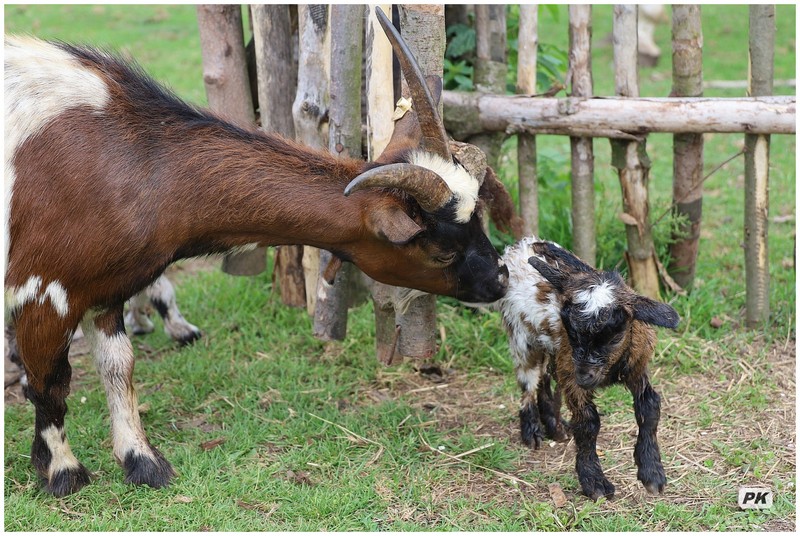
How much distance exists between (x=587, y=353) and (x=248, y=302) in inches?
133

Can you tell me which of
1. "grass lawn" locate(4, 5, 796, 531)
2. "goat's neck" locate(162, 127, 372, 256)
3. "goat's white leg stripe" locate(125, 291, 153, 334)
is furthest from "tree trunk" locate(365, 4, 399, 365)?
"goat's white leg stripe" locate(125, 291, 153, 334)

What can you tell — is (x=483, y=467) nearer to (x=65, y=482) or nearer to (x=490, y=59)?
(x=65, y=482)

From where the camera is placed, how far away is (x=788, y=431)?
213 inches

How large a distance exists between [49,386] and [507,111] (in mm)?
3410

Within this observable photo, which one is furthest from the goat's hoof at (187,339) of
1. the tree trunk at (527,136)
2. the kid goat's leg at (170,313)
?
the tree trunk at (527,136)

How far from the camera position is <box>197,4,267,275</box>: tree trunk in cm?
650

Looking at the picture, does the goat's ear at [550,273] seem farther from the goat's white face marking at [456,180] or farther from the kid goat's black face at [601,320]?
the goat's white face marking at [456,180]

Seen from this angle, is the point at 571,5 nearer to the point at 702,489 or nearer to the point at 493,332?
the point at 493,332

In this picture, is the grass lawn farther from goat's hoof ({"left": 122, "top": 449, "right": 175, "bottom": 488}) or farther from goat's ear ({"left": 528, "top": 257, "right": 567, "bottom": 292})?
goat's ear ({"left": 528, "top": 257, "right": 567, "bottom": 292})

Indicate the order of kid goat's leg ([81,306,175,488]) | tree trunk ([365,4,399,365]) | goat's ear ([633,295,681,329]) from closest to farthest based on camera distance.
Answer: goat's ear ([633,295,681,329]) < kid goat's leg ([81,306,175,488]) < tree trunk ([365,4,399,365])

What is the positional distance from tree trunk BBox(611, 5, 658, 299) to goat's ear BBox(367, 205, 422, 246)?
7.56 ft

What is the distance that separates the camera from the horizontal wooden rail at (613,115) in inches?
232

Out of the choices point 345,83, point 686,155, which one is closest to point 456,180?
point 345,83

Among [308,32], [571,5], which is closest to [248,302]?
[308,32]
